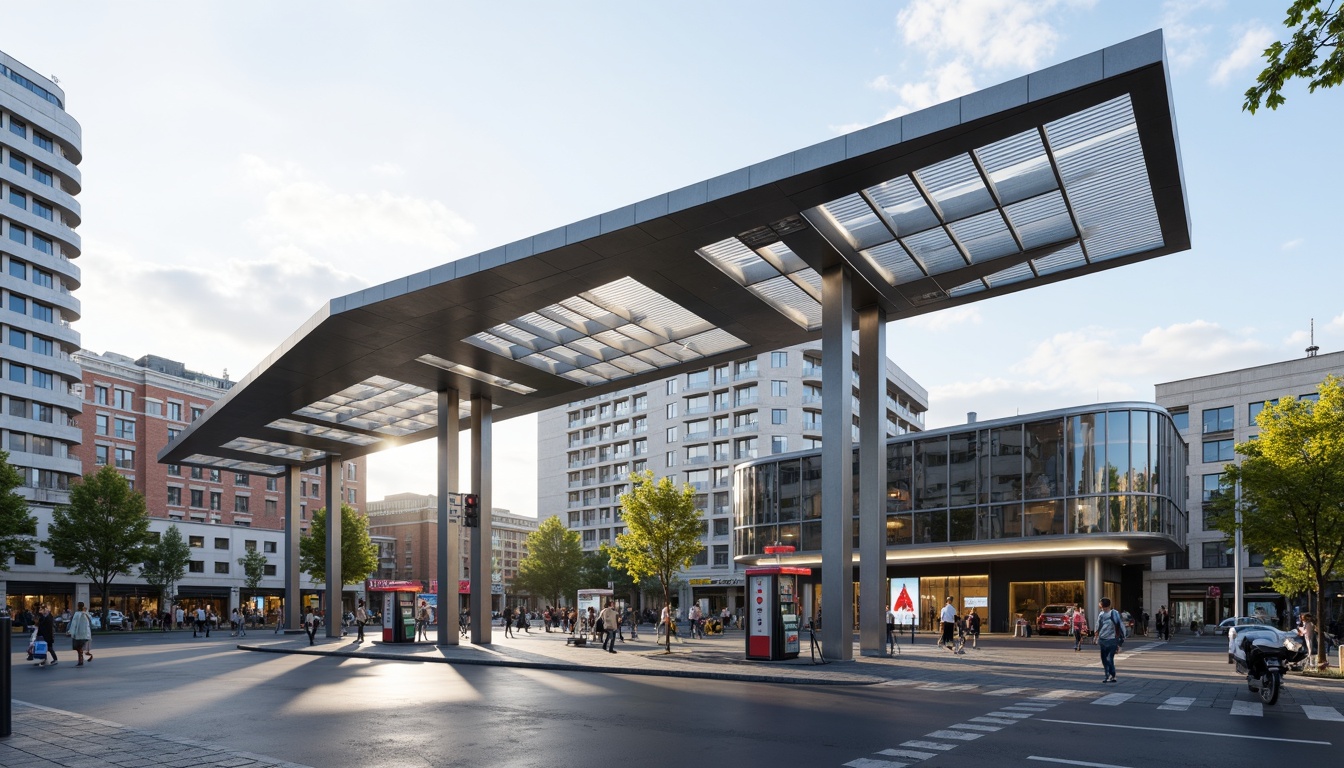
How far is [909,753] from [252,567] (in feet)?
250

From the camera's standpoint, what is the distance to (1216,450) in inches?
2763

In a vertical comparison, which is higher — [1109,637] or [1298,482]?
[1298,482]

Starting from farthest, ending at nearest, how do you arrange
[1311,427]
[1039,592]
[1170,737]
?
[1039,592] < [1311,427] < [1170,737]

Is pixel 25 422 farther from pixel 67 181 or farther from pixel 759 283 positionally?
pixel 759 283

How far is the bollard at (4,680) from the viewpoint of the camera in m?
11.6

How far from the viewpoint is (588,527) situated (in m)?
108

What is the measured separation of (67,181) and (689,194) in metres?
68.1

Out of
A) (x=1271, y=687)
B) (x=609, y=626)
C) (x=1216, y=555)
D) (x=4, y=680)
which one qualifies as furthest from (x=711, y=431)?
(x=4, y=680)

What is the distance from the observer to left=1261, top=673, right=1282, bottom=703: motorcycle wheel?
15.6 m

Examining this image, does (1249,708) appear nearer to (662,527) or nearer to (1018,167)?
(1018,167)

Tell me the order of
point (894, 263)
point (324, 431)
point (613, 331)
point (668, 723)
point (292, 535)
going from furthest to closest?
point (292, 535) → point (324, 431) → point (613, 331) → point (894, 263) → point (668, 723)

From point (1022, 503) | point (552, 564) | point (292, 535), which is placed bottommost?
point (552, 564)

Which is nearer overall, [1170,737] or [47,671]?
[1170,737]

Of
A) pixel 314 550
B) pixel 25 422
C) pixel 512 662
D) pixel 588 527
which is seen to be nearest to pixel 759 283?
pixel 512 662
